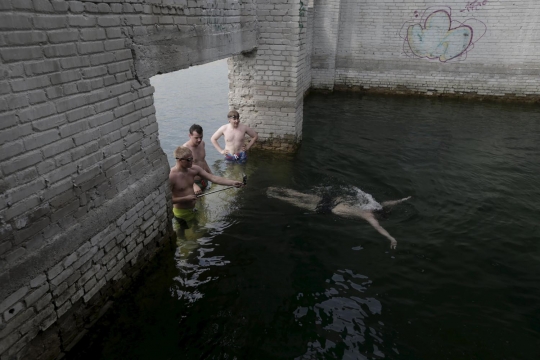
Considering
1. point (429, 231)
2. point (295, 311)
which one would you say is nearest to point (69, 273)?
point (295, 311)

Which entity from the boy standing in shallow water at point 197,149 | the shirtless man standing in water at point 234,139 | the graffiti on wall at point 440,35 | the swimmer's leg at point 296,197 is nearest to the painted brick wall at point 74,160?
the boy standing in shallow water at point 197,149

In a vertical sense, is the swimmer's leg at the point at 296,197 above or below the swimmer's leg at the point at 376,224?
above

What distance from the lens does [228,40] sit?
6.12m

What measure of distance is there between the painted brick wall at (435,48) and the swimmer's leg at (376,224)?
10158mm

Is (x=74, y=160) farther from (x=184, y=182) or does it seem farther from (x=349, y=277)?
(x=349, y=277)

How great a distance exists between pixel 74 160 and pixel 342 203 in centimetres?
424

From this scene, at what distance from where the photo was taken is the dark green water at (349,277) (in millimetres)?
3498

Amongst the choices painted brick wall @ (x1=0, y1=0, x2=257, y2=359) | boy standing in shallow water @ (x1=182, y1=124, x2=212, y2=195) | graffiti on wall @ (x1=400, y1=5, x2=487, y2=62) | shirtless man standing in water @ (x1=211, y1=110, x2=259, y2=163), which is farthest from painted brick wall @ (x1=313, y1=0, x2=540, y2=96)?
painted brick wall @ (x1=0, y1=0, x2=257, y2=359)

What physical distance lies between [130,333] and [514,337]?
396 centimetres

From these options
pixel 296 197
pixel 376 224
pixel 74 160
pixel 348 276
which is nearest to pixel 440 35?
pixel 296 197

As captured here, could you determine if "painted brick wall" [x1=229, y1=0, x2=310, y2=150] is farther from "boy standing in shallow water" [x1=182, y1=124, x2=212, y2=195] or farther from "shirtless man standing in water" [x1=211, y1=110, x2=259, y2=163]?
"boy standing in shallow water" [x1=182, y1=124, x2=212, y2=195]

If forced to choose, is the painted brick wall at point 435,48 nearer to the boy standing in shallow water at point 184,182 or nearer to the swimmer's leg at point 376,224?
the swimmer's leg at point 376,224

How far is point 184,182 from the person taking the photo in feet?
16.5

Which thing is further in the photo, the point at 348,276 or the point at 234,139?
the point at 234,139
